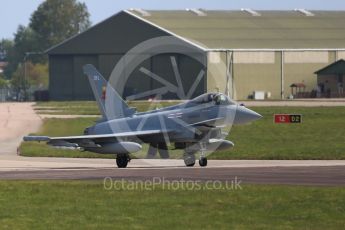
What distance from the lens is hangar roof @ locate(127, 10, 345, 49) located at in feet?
372

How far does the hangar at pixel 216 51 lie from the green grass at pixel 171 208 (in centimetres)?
8065

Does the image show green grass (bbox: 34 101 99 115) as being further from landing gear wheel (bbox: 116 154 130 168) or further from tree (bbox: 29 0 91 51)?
tree (bbox: 29 0 91 51)

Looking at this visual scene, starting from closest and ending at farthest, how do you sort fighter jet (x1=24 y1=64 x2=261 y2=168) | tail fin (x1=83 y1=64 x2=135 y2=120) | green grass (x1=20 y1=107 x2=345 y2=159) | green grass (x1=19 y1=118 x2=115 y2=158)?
fighter jet (x1=24 y1=64 x2=261 y2=168) → tail fin (x1=83 y1=64 x2=135 y2=120) → green grass (x1=20 y1=107 x2=345 y2=159) → green grass (x1=19 y1=118 x2=115 y2=158)

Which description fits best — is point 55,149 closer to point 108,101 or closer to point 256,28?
point 108,101

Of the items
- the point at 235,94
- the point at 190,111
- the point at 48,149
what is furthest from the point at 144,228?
the point at 235,94

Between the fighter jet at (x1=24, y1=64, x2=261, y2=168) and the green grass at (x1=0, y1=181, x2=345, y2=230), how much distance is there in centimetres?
985

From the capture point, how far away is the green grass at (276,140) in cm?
4194

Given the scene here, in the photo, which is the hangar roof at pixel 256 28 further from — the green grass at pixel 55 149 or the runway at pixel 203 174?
the runway at pixel 203 174

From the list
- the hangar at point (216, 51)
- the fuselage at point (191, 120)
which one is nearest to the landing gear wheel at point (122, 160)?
the fuselage at point (191, 120)

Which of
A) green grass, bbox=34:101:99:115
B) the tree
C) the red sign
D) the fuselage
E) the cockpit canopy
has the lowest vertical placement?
green grass, bbox=34:101:99:115

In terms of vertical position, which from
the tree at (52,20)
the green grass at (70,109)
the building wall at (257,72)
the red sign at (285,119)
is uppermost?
the tree at (52,20)

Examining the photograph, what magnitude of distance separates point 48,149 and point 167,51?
2659 inches

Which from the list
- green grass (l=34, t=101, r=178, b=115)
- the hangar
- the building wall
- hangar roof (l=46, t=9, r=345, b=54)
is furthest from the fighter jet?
the building wall

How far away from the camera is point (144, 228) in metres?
19.1
